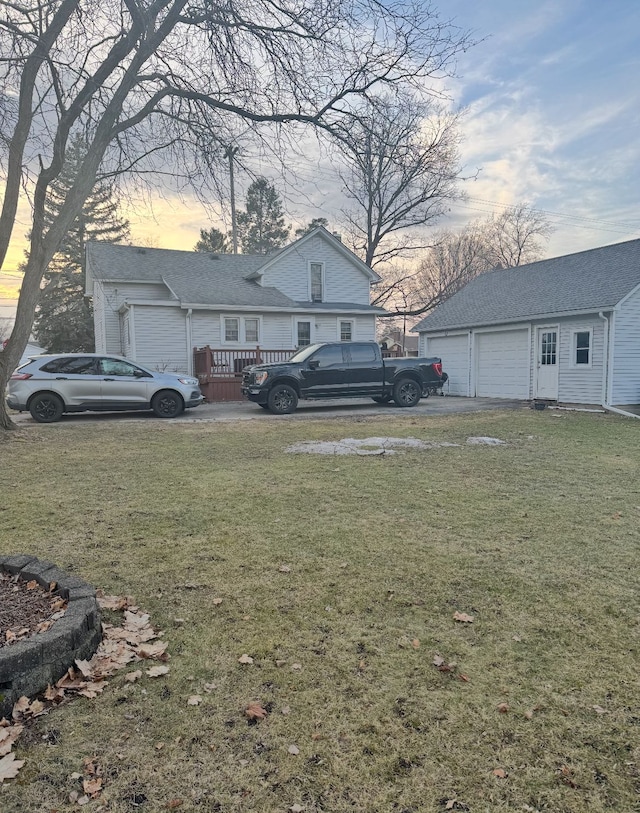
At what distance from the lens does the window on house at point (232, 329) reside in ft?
66.5

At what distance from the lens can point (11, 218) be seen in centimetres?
687

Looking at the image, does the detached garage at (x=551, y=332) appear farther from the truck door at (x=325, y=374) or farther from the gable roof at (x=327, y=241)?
the truck door at (x=325, y=374)

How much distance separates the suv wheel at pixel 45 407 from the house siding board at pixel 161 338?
6.97m

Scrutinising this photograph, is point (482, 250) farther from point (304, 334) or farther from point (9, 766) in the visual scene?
point (9, 766)

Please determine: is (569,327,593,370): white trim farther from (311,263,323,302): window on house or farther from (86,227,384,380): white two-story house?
(311,263,323,302): window on house

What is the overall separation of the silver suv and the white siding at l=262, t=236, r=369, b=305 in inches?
410

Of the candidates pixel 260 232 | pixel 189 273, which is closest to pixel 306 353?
pixel 189 273

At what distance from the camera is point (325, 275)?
23.2 m

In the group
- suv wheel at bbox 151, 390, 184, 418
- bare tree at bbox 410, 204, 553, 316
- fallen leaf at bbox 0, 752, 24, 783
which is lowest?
fallen leaf at bbox 0, 752, 24, 783

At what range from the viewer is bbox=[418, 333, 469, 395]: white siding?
19.9 metres

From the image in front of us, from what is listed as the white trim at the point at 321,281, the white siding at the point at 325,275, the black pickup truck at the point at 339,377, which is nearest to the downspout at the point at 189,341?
the white siding at the point at 325,275

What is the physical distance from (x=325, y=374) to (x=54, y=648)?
11921 mm

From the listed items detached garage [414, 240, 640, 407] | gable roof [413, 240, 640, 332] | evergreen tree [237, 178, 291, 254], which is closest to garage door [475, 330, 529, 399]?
detached garage [414, 240, 640, 407]

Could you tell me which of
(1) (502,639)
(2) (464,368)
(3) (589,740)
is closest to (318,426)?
(1) (502,639)
